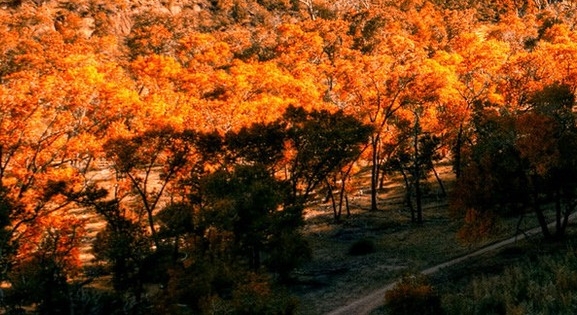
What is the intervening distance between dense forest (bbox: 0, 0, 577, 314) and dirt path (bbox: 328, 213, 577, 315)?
115 inches

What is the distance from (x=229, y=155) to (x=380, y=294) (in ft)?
59.4

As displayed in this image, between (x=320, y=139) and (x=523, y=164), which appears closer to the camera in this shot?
Answer: (x=523, y=164)

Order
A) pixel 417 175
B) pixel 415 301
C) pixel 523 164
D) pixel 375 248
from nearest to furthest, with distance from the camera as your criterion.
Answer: pixel 415 301 < pixel 523 164 < pixel 375 248 < pixel 417 175

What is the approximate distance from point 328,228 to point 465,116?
742 inches

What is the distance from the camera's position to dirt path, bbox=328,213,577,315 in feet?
99.1

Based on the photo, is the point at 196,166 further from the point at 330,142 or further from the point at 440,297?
the point at 440,297

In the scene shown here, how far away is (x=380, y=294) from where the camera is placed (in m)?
32.3

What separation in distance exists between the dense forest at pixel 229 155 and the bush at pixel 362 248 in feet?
18.9

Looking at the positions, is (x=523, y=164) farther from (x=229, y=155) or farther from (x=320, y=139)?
(x=229, y=155)

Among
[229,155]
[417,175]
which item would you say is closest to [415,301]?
[229,155]

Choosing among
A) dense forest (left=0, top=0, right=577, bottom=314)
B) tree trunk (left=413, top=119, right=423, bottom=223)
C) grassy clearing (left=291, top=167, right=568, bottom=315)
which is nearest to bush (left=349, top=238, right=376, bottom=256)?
grassy clearing (left=291, top=167, right=568, bottom=315)

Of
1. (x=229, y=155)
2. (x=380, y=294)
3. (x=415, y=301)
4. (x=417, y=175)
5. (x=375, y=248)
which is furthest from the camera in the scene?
(x=417, y=175)

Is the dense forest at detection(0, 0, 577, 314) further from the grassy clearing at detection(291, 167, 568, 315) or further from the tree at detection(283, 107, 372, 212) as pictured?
the grassy clearing at detection(291, 167, 568, 315)

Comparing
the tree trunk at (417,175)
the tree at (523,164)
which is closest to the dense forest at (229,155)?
the tree at (523,164)
